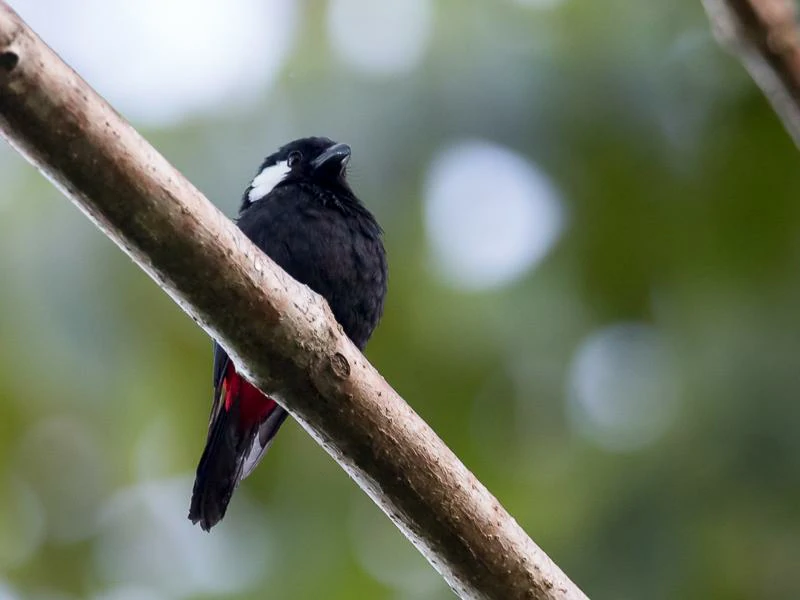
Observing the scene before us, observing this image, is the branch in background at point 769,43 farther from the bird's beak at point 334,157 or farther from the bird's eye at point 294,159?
the bird's eye at point 294,159

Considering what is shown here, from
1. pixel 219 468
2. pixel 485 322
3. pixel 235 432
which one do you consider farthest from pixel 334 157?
pixel 485 322

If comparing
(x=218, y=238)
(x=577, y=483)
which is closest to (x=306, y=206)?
(x=218, y=238)

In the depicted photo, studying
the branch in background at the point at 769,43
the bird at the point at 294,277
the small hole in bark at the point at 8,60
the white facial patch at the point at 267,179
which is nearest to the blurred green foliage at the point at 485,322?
the white facial patch at the point at 267,179

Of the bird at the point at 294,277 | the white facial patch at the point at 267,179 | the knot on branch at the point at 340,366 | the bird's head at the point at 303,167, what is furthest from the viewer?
the white facial patch at the point at 267,179

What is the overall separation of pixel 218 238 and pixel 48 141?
1.06 ft

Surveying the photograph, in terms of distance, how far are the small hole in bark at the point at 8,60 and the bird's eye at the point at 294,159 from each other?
2.18 meters

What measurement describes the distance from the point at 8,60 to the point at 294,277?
162 centimetres

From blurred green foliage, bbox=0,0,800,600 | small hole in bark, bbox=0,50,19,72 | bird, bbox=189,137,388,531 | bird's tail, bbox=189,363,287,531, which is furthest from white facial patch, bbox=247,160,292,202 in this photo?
small hole in bark, bbox=0,50,19,72

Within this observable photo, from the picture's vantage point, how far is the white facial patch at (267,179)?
3.81 m

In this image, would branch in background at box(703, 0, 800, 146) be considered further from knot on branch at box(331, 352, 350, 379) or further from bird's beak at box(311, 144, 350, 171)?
bird's beak at box(311, 144, 350, 171)

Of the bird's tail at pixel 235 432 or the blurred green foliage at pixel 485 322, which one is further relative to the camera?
the blurred green foliage at pixel 485 322

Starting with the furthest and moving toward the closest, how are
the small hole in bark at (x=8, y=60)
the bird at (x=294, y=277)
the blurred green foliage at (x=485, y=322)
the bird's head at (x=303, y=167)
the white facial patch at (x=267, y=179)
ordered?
the blurred green foliage at (x=485, y=322)
the white facial patch at (x=267, y=179)
the bird's head at (x=303, y=167)
the bird at (x=294, y=277)
the small hole in bark at (x=8, y=60)

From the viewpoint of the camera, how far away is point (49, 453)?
5.10 m

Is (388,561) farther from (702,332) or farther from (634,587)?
(702,332)
